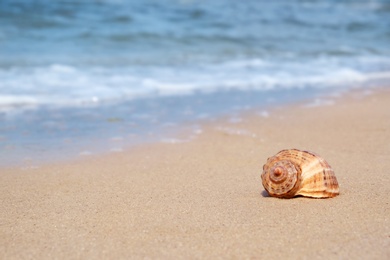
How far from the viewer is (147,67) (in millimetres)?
8094

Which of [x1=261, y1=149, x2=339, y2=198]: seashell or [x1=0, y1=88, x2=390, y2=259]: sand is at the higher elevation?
[x1=261, y1=149, x2=339, y2=198]: seashell

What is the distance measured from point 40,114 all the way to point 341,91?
3.41 meters

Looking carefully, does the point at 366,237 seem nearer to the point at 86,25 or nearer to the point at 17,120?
the point at 17,120

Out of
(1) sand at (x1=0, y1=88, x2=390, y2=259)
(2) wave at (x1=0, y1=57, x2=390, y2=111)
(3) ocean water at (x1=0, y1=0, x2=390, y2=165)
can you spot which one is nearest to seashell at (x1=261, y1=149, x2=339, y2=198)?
(1) sand at (x1=0, y1=88, x2=390, y2=259)

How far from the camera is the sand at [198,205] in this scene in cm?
252

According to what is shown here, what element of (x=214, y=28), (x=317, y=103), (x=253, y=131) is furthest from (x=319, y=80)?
(x=214, y=28)

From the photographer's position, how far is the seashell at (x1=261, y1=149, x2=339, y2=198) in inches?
118

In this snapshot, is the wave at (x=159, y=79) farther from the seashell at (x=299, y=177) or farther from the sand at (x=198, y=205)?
the seashell at (x=299, y=177)

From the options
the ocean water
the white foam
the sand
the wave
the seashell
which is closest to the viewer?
the sand

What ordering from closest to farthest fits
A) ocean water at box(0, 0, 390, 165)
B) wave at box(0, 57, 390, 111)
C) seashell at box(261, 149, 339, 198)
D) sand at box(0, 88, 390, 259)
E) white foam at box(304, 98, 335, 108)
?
A: sand at box(0, 88, 390, 259)
seashell at box(261, 149, 339, 198)
ocean water at box(0, 0, 390, 165)
white foam at box(304, 98, 335, 108)
wave at box(0, 57, 390, 111)

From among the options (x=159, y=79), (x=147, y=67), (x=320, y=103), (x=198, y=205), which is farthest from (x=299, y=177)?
(x=147, y=67)

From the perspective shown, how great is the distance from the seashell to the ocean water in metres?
1.56

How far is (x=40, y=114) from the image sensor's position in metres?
5.25

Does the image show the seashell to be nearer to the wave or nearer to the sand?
the sand
